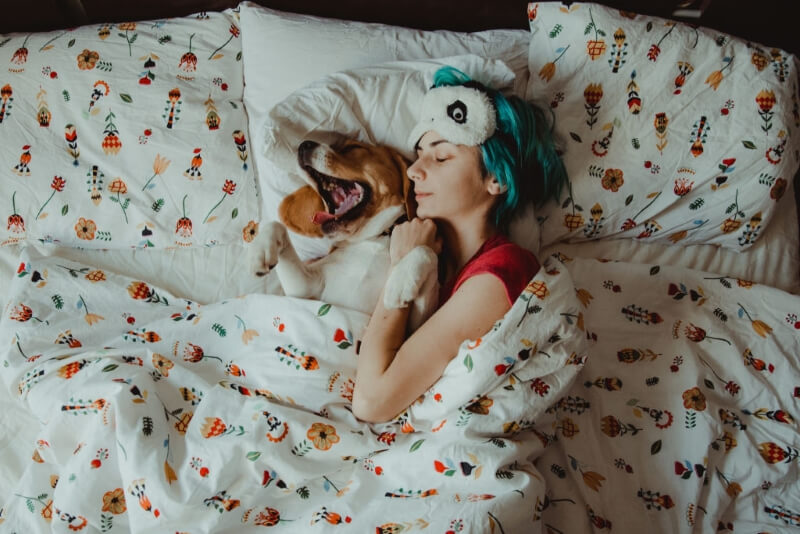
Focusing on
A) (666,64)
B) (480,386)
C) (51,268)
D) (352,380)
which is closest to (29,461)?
(51,268)

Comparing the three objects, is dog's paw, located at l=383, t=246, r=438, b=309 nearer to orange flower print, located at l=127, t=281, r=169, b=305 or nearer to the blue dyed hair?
the blue dyed hair

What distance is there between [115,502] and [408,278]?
633 mm

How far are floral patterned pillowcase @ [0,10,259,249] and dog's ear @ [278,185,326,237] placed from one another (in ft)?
0.49

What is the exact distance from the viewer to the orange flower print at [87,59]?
1.34 metres

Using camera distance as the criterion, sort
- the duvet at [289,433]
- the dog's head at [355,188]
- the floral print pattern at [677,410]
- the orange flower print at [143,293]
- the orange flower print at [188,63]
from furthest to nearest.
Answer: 1. the orange flower print at [188,63]
2. the orange flower print at [143,293]
3. the dog's head at [355,188]
4. the floral print pattern at [677,410]
5. the duvet at [289,433]

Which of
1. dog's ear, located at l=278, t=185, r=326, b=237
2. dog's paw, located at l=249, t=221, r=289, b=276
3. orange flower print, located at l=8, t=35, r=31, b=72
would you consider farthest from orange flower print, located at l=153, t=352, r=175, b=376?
orange flower print, located at l=8, t=35, r=31, b=72

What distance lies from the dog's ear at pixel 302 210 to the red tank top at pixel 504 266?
32 cm

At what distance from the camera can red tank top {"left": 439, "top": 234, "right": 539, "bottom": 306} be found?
0.98 m

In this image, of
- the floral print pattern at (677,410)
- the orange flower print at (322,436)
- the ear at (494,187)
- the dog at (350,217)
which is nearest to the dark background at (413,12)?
the dog at (350,217)

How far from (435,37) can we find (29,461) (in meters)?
1.23

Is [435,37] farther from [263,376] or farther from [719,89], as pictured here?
[263,376]

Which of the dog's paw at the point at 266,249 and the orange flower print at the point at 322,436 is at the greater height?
the dog's paw at the point at 266,249

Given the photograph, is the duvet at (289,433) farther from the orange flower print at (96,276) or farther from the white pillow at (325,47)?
the white pillow at (325,47)

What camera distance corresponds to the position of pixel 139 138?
1305mm
